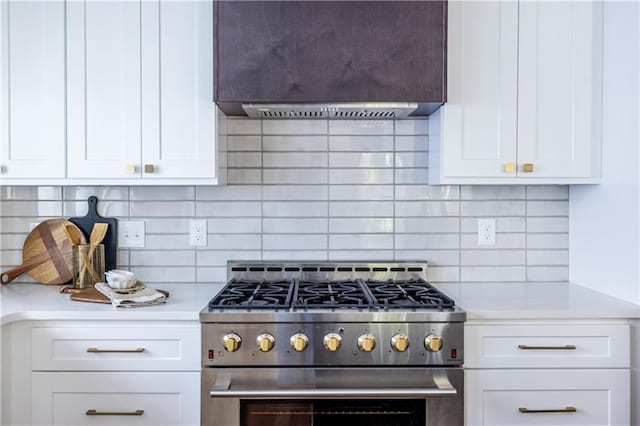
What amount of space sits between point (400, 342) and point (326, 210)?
81cm

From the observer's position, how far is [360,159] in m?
2.30

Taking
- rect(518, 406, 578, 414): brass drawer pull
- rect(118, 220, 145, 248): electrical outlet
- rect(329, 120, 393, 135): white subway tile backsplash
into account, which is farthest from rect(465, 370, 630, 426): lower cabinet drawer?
rect(118, 220, 145, 248): electrical outlet

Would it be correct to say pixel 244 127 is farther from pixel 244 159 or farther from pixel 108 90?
pixel 108 90

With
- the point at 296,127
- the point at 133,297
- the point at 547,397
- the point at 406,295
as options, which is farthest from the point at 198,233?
the point at 547,397

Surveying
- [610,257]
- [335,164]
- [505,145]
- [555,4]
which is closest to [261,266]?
[335,164]

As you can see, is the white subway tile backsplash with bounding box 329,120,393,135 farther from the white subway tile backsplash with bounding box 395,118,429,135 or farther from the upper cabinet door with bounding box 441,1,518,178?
the upper cabinet door with bounding box 441,1,518,178

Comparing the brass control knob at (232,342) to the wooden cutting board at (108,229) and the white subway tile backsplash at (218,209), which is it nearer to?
the white subway tile backsplash at (218,209)

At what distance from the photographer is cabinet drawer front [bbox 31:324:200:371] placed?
5.64 ft

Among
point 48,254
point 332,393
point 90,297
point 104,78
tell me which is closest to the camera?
point 332,393

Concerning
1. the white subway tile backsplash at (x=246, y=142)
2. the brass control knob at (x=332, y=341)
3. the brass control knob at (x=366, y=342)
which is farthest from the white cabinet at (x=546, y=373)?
the white subway tile backsplash at (x=246, y=142)

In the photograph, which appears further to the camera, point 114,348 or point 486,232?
point 486,232

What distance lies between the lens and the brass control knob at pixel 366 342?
65.1 inches

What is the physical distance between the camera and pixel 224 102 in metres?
1.92

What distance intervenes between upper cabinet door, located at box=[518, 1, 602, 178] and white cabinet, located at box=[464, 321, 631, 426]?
2.06 ft
